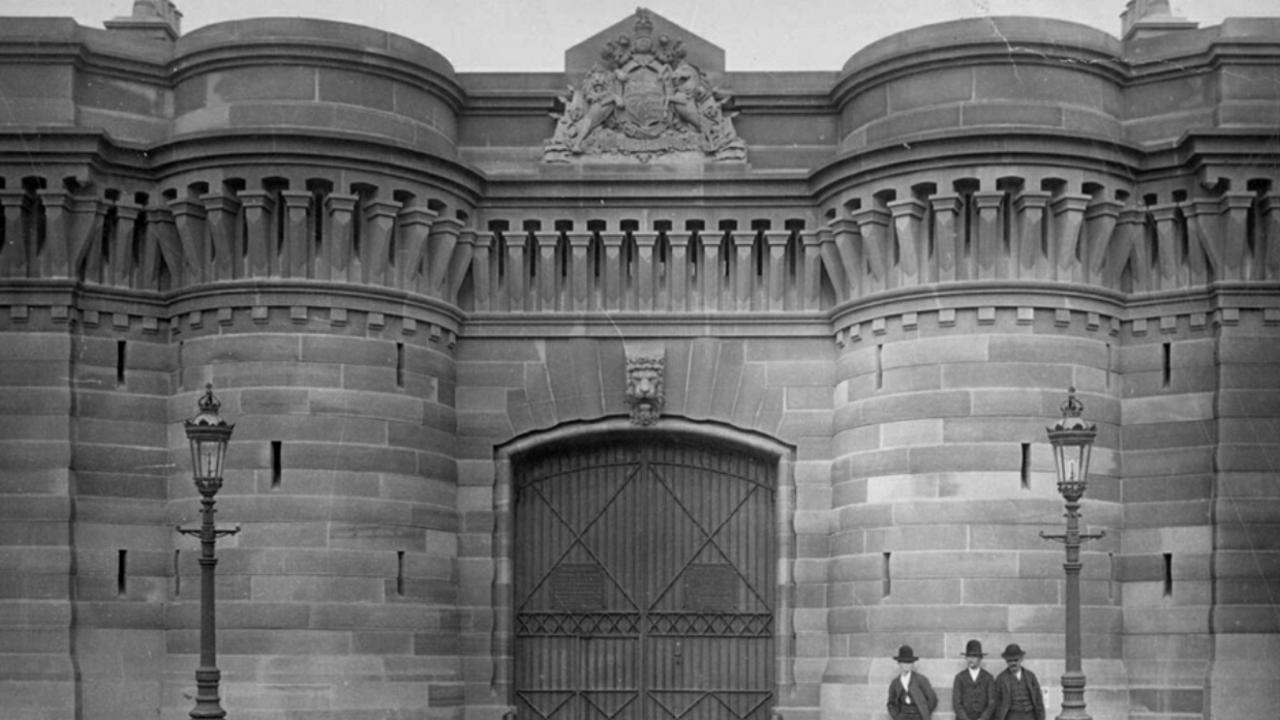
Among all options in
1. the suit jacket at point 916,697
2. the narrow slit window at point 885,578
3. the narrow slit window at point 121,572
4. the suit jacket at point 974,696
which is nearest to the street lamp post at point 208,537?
the narrow slit window at point 121,572

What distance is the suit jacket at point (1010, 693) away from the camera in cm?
2239

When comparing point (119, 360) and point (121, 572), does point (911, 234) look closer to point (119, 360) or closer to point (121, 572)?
point (119, 360)

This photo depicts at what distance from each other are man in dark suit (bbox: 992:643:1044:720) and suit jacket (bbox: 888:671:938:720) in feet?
2.68

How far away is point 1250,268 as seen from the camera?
24.2 metres

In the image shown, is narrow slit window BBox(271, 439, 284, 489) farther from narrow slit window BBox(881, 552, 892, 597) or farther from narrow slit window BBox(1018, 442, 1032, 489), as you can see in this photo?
narrow slit window BBox(1018, 442, 1032, 489)

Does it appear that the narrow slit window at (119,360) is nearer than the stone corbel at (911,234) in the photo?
No

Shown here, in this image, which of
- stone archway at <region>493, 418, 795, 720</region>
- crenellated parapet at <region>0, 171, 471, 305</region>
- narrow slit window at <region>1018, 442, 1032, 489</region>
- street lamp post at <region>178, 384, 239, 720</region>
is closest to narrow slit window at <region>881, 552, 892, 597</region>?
narrow slit window at <region>1018, 442, 1032, 489</region>

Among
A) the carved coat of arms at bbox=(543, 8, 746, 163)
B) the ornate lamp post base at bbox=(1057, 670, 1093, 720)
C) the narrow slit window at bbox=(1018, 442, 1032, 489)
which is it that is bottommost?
the ornate lamp post base at bbox=(1057, 670, 1093, 720)

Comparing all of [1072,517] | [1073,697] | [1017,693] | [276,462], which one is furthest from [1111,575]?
[276,462]

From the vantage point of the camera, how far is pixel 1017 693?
883 inches

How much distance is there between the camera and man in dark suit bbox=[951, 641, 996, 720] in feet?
73.8

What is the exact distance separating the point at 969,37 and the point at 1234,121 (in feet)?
11.9

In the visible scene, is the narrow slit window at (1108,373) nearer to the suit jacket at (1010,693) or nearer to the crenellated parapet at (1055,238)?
the crenellated parapet at (1055,238)

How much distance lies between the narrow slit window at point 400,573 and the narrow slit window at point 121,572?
3529 millimetres
